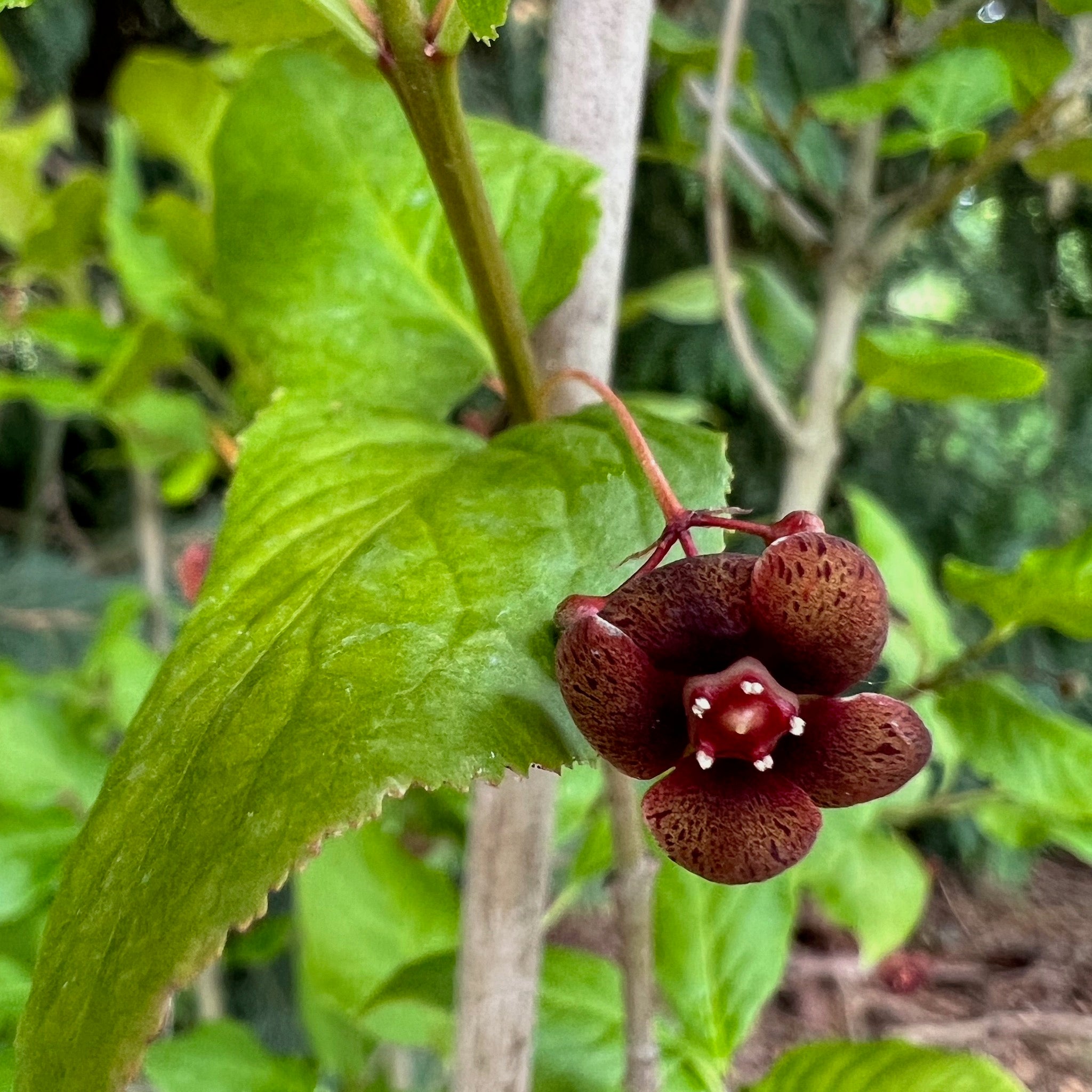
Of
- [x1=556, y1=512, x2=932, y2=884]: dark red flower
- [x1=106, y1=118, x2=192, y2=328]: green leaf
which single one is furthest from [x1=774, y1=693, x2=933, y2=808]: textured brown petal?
[x1=106, y1=118, x2=192, y2=328]: green leaf

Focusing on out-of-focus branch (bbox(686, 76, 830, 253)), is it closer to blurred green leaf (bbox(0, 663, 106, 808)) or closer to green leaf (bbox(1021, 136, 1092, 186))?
green leaf (bbox(1021, 136, 1092, 186))

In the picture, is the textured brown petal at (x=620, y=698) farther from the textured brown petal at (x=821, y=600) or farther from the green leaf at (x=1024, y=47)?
the green leaf at (x=1024, y=47)

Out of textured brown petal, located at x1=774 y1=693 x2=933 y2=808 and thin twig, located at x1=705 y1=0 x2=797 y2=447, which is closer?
textured brown petal, located at x1=774 y1=693 x2=933 y2=808

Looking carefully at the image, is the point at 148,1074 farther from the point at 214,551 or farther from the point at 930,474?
the point at 930,474

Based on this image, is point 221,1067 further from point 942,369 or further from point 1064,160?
point 1064,160

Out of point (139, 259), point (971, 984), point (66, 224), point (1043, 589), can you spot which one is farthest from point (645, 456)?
point (971, 984)

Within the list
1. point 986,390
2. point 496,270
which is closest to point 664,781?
point 496,270
